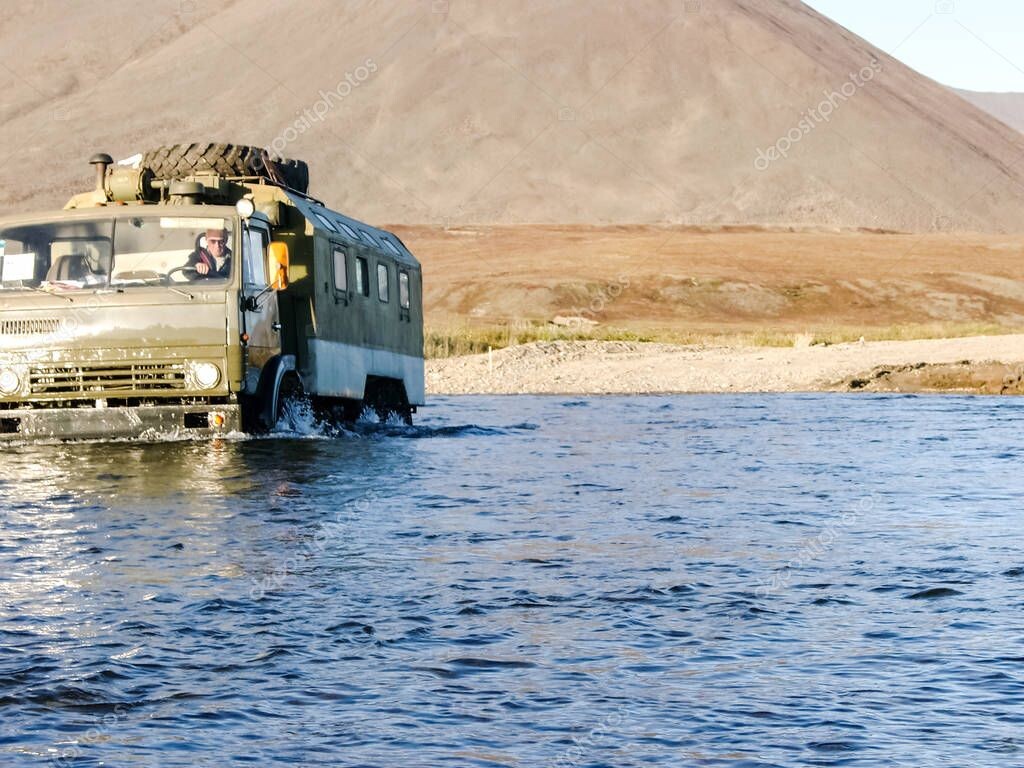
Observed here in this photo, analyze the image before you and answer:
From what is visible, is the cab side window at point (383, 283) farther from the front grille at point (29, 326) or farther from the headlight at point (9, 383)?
the headlight at point (9, 383)

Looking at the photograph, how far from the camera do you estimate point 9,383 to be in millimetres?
16703

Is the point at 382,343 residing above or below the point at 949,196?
below

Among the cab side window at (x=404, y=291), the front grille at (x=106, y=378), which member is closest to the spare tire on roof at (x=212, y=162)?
the front grille at (x=106, y=378)

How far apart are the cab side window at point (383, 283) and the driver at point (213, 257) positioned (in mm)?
5359

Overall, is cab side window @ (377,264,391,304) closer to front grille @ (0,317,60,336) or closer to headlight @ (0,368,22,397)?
front grille @ (0,317,60,336)

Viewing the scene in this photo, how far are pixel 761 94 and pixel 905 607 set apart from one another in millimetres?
170607

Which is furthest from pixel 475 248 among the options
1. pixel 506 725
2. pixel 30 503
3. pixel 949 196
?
pixel 506 725

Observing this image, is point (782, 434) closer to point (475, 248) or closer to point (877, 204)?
point (475, 248)

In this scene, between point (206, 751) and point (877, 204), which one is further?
point (877, 204)

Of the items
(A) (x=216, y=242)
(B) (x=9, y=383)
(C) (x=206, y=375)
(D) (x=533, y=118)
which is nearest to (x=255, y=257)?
(A) (x=216, y=242)

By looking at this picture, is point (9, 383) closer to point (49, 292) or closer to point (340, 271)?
point (49, 292)

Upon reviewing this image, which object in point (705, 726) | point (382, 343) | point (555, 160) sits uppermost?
point (555, 160)

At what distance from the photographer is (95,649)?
748 centimetres

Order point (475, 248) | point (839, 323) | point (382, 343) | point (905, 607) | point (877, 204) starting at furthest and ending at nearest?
point (877, 204)
point (475, 248)
point (839, 323)
point (382, 343)
point (905, 607)
